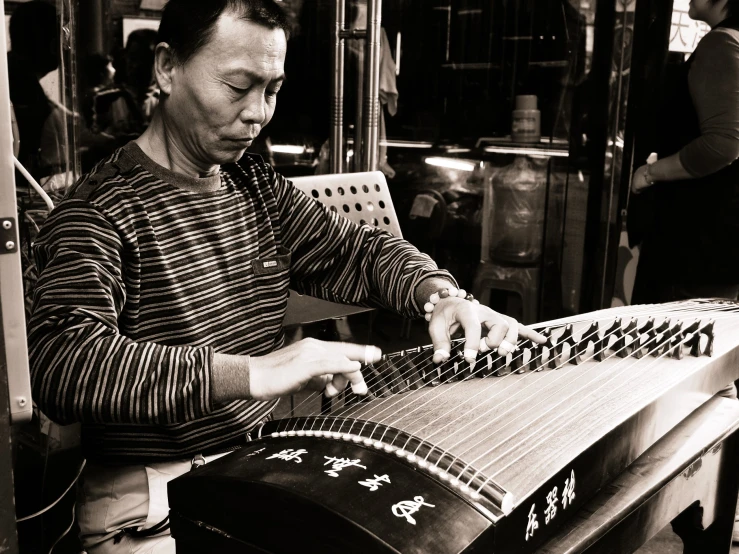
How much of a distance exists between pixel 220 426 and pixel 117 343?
37 cm

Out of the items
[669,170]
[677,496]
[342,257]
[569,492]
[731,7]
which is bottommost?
[677,496]

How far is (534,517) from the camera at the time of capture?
96cm

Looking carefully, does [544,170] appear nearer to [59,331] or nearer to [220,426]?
[220,426]

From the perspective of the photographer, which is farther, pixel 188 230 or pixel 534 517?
pixel 188 230

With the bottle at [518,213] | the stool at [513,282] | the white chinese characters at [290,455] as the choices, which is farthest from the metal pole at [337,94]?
the white chinese characters at [290,455]

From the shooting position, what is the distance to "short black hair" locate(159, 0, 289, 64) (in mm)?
1423

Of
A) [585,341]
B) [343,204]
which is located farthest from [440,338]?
[343,204]

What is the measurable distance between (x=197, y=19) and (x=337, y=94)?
5.36 feet

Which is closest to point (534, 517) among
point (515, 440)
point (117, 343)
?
point (515, 440)

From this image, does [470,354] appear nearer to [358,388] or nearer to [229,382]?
[358,388]

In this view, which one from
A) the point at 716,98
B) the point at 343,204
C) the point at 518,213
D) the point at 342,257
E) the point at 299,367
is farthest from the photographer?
the point at 518,213

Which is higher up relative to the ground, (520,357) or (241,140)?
(241,140)

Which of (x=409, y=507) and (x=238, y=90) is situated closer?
(x=409, y=507)

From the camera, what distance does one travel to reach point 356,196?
2330mm
